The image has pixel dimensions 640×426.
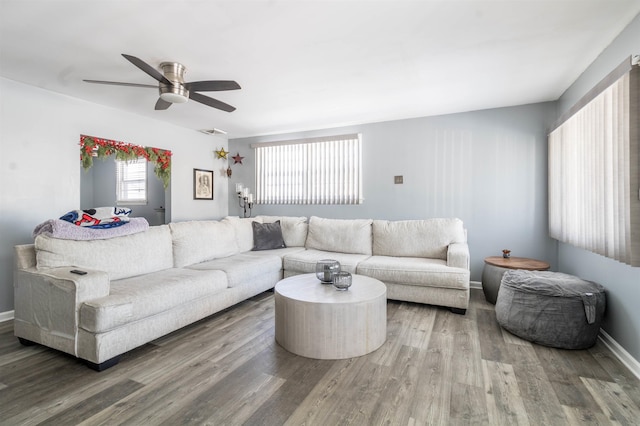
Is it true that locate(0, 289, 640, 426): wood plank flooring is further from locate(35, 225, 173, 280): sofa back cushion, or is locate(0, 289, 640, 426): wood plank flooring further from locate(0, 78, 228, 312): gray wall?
locate(0, 78, 228, 312): gray wall

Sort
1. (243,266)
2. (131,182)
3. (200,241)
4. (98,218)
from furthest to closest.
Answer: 1. (131,182)
2. (200,241)
3. (243,266)
4. (98,218)

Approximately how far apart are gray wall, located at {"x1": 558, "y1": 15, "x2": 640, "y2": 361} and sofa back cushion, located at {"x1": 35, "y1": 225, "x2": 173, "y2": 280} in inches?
153

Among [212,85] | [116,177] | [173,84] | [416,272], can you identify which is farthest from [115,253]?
[116,177]

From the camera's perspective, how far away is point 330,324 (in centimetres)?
219

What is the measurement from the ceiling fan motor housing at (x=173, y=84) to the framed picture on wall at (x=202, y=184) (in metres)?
2.53

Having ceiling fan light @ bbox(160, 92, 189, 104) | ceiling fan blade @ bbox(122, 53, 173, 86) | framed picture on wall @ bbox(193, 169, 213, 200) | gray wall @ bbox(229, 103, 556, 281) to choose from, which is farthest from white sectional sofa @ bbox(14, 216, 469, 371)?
ceiling fan blade @ bbox(122, 53, 173, 86)

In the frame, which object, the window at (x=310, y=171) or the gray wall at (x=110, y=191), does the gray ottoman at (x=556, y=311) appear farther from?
the gray wall at (x=110, y=191)

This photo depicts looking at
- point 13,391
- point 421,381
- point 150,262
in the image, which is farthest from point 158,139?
point 421,381

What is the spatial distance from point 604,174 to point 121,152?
16.8 ft

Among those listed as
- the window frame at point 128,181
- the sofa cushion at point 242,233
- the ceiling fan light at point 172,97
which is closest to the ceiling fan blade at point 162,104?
the ceiling fan light at point 172,97

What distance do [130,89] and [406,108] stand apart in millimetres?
3212

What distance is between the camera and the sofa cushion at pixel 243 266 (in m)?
3.18

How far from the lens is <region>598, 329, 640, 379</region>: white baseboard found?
1.98 meters

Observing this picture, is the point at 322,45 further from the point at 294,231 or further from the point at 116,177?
the point at 116,177
